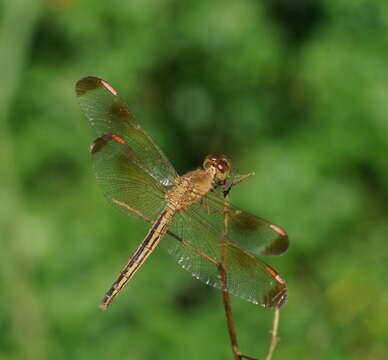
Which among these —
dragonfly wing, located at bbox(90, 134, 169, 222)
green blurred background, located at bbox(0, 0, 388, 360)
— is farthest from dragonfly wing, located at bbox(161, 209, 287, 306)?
green blurred background, located at bbox(0, 0, 388, 360)

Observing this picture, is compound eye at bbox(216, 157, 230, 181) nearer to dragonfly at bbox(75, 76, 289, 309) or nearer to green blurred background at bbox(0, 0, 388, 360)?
dragonfly at bbox(75, 76, 289, 309)

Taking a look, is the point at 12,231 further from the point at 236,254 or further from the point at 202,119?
the point at 236,254

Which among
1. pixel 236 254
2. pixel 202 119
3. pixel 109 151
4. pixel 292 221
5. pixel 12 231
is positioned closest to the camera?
pixel 236 254

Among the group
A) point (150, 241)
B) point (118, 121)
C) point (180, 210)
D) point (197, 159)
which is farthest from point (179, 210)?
point (197, 159)

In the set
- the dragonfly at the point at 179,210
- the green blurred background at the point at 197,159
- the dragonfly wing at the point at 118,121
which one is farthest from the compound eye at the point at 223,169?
the green blurred background at the point at 197,159

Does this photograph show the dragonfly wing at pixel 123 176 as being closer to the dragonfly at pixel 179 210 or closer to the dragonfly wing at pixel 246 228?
the dragonfly at pixel 179 210

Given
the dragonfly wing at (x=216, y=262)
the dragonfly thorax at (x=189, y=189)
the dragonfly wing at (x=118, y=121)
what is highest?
the dragonfly wing at (x=118, y=121)

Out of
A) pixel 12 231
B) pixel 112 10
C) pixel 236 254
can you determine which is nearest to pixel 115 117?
pixel 236 254
